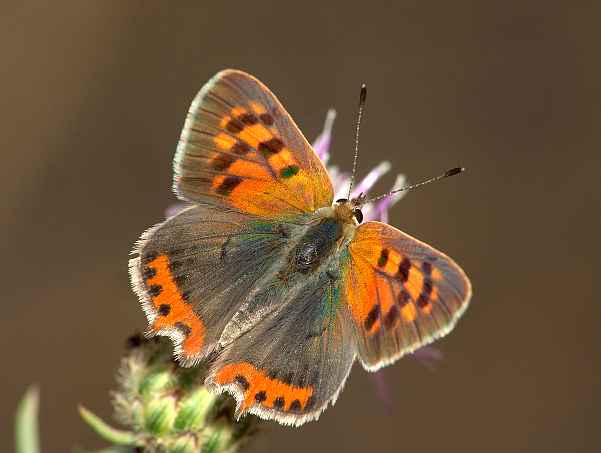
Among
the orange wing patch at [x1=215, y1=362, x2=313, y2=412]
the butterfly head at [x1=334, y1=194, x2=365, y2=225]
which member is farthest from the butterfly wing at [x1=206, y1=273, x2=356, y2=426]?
the butterfly head at [x1=334, y1=194, x2=365, y2=225]

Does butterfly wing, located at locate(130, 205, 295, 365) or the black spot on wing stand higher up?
butterfly wing, located at locate(130, 205, 295, 365)

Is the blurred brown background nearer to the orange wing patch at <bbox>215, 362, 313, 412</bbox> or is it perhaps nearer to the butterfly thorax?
the butterfly thorax

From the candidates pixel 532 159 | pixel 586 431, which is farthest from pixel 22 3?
pixel 586 431

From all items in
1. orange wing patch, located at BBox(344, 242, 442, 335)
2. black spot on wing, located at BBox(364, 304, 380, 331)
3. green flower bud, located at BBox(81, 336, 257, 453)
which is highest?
orange wing patch, located at BBox(344, 242, 442, 335)

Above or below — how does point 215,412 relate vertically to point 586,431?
above

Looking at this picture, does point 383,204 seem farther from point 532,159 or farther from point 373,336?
point 532,159

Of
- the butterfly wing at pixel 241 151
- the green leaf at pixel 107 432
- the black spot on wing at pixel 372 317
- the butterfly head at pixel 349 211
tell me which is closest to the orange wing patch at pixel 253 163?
the butterfly wing at pixel 241 151

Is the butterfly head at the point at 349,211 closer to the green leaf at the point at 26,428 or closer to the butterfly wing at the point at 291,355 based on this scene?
the butterfly wing at the point at 291,355
